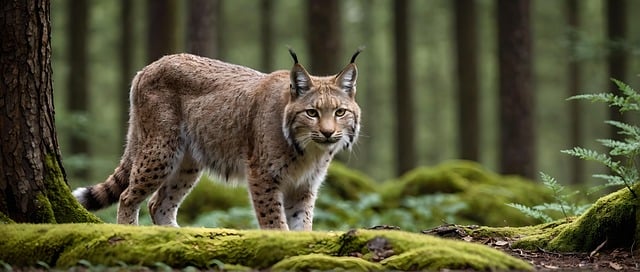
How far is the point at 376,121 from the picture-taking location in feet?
129

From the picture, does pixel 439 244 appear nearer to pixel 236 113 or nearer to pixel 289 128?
pixel 289 128

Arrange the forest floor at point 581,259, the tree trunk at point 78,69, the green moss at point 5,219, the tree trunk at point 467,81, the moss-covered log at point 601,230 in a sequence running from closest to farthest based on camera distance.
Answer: the forest floor at point 581,259, the green moss at point 5,219, the moss-covered log at point 601,230, the tree trunk at point 467,81, the tree trunk at point 78,69

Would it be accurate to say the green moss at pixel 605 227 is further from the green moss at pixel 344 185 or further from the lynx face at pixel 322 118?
the green moss at pixel 344 185

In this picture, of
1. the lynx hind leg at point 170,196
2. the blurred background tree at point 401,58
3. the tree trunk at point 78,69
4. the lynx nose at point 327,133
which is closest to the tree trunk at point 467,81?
the blurred background tree at point 401,58

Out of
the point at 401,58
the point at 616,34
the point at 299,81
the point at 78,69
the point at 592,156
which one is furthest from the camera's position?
the point at 401,58

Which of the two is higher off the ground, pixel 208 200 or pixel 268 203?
pixel 268 203

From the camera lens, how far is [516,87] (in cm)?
1456

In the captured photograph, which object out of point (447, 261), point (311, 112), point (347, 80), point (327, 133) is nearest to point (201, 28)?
point (347, 80)

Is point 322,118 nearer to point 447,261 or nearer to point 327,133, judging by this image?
point 327,133

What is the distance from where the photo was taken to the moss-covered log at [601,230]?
5.89 m

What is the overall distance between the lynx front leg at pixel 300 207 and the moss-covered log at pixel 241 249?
2.31 meters

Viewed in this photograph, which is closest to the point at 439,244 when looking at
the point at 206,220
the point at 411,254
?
the point at 411,254

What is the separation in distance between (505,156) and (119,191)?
9.50 meters

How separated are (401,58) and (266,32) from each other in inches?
284
